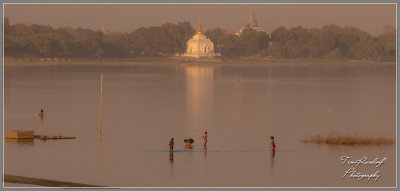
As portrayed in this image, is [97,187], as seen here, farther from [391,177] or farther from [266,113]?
[266,113]

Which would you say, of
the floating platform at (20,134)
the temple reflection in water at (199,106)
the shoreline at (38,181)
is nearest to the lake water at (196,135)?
the temple reflection in water at (199,106)

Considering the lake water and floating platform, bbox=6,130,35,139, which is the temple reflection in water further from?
floating platform, bbox=6,130,35,139

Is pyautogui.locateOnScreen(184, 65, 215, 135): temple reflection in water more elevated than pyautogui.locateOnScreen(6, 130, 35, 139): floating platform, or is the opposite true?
pyautogui.locateOnScreen(6, 130, 35, 139): floating platform

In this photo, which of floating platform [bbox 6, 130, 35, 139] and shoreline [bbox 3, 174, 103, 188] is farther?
floating platform [bbox 6, 130, 35, 139]

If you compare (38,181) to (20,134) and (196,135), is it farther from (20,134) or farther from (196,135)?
(196,135)

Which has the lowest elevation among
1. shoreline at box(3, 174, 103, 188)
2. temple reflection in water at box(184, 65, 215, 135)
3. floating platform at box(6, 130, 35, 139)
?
temple reflection in water at box(184, 65, 215, 135)

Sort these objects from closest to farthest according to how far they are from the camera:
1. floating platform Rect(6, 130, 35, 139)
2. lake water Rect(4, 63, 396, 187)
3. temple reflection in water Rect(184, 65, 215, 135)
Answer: lake water Rect(4, 63, 396, 187) → floating platform Rect(6, 130, 35, 139) → temple reflection in water Rect(184, 65, 215, 135)

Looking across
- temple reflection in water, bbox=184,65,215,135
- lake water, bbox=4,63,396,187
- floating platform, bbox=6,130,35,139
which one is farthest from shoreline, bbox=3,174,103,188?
temple reflection in water, bbox=184,65,215,135

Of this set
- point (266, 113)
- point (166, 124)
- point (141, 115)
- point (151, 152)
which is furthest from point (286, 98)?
point (151, 152)

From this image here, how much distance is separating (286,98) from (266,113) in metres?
18.2

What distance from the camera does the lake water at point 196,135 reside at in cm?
3700

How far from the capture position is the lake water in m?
37.0

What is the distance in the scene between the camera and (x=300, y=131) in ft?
180

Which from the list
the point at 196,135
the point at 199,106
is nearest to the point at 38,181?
the point at 196,135
